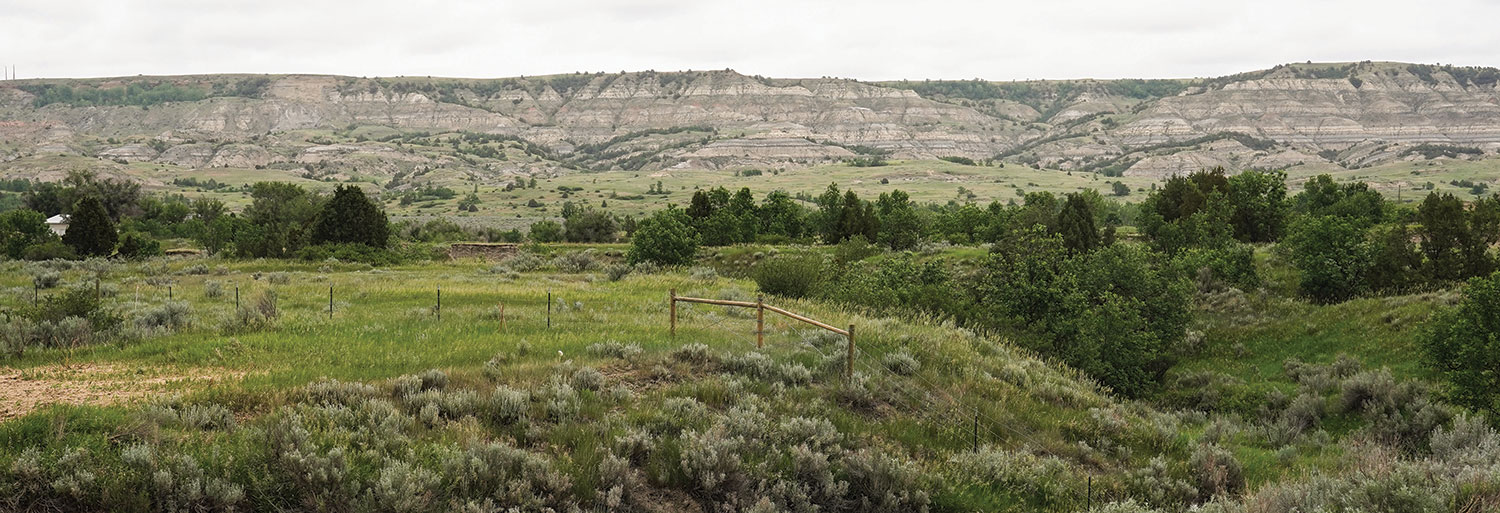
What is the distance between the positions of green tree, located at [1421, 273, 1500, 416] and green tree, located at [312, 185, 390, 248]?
5143 cm

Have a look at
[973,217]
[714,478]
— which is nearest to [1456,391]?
[714,478]

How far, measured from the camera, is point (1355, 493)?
775 centimetres

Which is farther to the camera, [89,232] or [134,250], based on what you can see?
[134,250]

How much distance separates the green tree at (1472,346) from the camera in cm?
1636

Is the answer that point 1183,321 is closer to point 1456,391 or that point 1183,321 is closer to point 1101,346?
point 1101,346

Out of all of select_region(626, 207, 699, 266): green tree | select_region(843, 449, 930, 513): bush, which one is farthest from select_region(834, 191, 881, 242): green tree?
select_region(843, 449, 930, 513): bush

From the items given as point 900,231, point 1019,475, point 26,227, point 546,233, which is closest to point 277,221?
point 26,227

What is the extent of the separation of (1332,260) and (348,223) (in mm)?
52873

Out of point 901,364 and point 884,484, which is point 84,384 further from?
point 901,364

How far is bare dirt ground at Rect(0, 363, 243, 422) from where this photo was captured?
9.60 m

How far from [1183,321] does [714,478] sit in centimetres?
2319

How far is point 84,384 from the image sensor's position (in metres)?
10.6

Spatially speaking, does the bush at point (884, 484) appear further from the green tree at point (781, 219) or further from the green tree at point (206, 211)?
the green tree at point (206, 211)

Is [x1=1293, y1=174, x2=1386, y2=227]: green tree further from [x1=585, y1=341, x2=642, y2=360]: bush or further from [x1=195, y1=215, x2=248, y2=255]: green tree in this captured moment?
[x1=195, y1=215, x2=248, y2=255]: green tree
